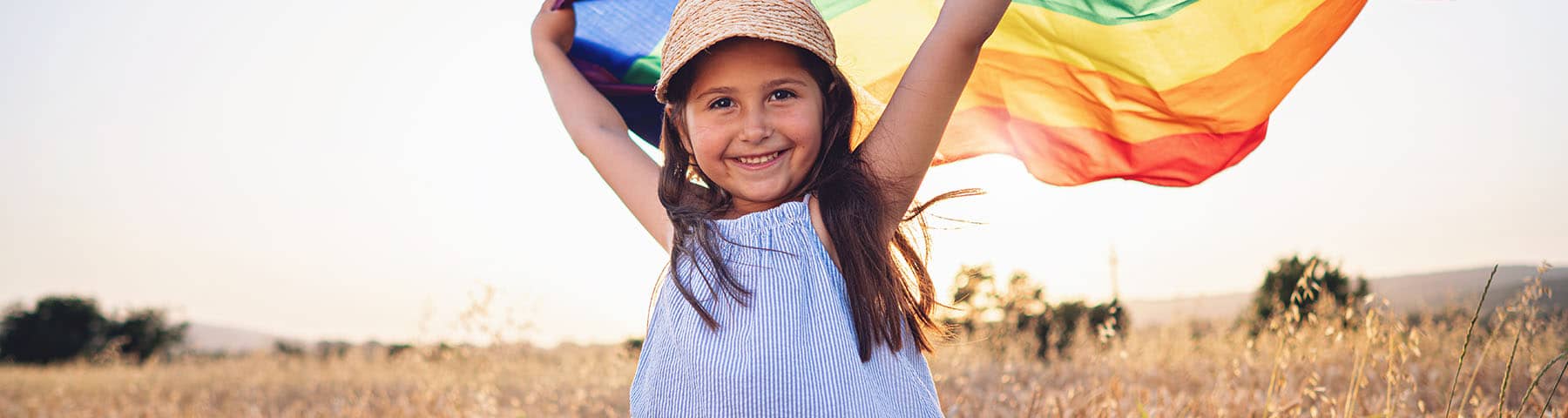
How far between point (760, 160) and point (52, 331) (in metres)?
39.0

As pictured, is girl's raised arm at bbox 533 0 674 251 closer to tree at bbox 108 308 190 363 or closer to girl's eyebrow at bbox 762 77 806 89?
girl's eyebrow at bbox 762 77 806 89

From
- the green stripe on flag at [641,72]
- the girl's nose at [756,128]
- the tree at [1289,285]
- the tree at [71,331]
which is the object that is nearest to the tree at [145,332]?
the tree at [71,331]

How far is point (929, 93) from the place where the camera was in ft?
5.93

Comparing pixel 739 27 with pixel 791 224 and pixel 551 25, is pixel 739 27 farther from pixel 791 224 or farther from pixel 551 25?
pixel 551 25

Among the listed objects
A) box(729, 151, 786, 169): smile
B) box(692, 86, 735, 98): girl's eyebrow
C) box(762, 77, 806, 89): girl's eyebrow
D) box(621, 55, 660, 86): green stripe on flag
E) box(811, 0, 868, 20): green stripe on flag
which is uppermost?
box(811, 0, 868, 20): green stripe on flag

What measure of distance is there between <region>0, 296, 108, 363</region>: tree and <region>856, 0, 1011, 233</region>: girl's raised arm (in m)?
37.3

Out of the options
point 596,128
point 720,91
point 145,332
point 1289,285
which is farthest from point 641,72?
point 145,332

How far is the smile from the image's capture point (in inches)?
76.9

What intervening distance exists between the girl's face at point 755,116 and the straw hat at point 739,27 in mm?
50

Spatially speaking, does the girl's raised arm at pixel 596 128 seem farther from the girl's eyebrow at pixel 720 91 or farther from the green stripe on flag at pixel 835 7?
the green stripe on flag at pixel 835 7

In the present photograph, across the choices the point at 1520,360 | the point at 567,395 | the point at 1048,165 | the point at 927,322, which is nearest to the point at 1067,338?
the point at 1520,360

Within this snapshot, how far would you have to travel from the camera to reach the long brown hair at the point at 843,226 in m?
1.87

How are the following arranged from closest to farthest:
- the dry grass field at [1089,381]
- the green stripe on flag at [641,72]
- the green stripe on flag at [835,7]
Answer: the green stripe on flag at [835,7]
the green stripe on flag at [641,72]
the dry grass field at [1089,381]

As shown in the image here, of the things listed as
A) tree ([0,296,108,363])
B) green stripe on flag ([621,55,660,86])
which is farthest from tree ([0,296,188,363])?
green stripe on flag ([621,55,660,86])
